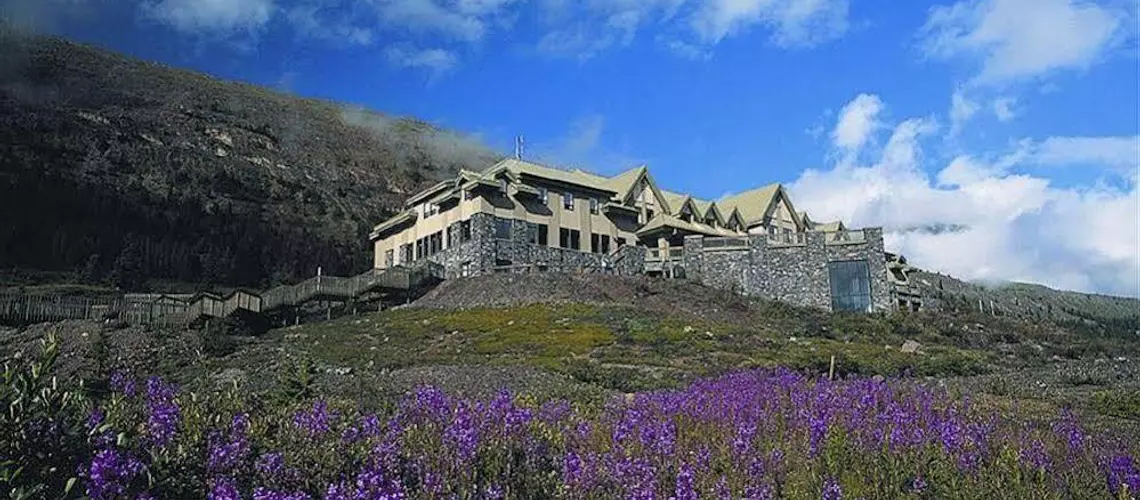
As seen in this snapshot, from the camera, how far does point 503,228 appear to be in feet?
155

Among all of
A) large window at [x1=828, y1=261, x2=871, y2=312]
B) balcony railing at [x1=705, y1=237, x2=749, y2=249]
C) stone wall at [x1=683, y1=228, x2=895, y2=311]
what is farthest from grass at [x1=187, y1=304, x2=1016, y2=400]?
balcony railing at [x1=705, y1=237, x2=749, y2=249]

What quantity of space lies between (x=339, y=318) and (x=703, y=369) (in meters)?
23.2

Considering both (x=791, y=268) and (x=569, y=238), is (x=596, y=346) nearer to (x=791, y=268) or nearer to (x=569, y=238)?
(x=791, y=268)

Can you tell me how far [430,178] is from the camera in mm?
108312

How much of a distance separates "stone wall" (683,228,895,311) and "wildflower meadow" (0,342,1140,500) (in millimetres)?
36543

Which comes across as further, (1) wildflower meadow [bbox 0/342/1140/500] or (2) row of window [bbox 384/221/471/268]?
(2) row of window [bbox 384/221/471/268]

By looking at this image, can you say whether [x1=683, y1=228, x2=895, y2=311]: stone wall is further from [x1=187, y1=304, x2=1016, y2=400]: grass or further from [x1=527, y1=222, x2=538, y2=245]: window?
[x1=527, y1=222, x2=538, y2=245]: window

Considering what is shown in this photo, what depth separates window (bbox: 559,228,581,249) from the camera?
50281mm

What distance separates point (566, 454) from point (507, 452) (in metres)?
0.50

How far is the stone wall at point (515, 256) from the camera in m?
46.0

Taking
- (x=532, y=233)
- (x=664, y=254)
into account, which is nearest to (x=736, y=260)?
(x=664, y=254)

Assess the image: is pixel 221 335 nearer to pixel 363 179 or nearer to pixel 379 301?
pixel 379 301

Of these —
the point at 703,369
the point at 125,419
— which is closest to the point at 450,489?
the point at 125,419

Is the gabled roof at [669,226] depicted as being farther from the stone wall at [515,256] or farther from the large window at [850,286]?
the large window at [850,286]
